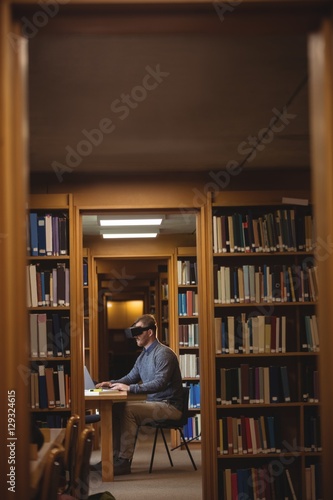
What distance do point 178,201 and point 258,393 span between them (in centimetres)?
164

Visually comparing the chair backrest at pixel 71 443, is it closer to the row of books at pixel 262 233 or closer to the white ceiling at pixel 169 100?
the white ceiling at pixel 169 100

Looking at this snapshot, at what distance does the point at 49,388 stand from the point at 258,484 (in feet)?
5.82

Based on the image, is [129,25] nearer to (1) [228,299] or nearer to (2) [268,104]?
(2) [268,104]

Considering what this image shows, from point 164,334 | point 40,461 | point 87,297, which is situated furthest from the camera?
point 164,334

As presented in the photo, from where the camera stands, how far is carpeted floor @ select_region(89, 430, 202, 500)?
248 inches

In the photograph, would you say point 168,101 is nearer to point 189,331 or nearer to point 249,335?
point 249,335

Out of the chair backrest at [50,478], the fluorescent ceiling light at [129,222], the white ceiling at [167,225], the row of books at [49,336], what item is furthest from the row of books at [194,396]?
the chair backrest at [50,478]

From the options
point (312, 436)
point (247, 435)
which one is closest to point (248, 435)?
point (247, 435)

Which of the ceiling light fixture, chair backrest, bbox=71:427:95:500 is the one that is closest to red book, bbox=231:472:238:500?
chair backrest, bbox=71:427:95:500

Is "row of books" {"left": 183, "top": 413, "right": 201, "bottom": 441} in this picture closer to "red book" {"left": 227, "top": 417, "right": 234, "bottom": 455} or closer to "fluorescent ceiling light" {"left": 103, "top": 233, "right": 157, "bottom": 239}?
"fluorescent ceiling light" {"left": 103, "top": 233, "right": 157, "bottom": 239}

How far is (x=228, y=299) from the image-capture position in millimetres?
5758

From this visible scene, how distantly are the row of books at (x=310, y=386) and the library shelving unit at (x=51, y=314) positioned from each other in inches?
71.0

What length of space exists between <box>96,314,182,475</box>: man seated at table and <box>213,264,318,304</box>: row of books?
65.8 inches

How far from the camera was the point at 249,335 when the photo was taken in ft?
18.9
